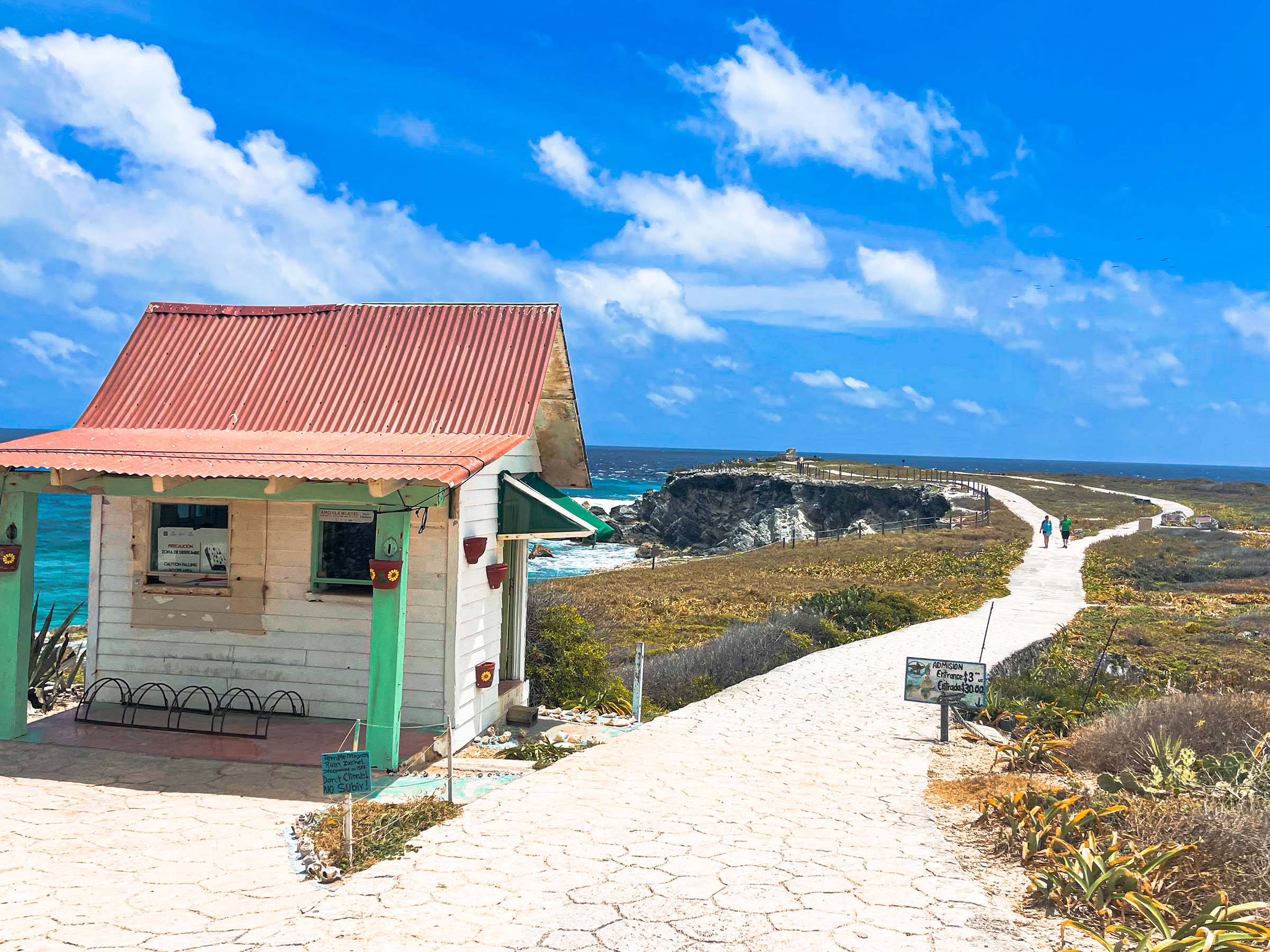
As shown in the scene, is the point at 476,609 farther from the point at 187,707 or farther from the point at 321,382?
the point at 321,382

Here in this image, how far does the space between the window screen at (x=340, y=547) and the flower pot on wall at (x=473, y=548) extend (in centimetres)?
110

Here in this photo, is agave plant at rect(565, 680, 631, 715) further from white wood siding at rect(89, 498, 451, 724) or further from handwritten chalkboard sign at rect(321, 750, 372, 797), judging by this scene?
handwritten chalkboard sign at rect(321, 750, 372, 797)

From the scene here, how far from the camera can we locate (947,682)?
10484mm

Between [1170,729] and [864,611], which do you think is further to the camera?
[864,611]

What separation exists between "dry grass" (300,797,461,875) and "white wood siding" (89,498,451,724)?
2.45m

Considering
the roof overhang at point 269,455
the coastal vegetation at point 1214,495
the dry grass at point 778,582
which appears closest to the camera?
the roof overhang at point 269,455

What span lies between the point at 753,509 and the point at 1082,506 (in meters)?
23.8

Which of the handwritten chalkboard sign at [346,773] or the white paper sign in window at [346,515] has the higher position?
the white paper sign in window at [346,515]

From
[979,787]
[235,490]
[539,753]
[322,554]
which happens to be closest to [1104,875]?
[979,787]

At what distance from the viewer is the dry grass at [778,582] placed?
24.4 metres

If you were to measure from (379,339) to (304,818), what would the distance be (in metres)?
7.19

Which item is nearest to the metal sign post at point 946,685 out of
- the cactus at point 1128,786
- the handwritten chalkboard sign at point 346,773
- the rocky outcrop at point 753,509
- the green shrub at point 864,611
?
the cactus at point 1128,786

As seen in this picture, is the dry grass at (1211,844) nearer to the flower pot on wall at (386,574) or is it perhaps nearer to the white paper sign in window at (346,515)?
the flower pot on wall at (386,574)

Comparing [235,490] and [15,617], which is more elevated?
[235,490]
